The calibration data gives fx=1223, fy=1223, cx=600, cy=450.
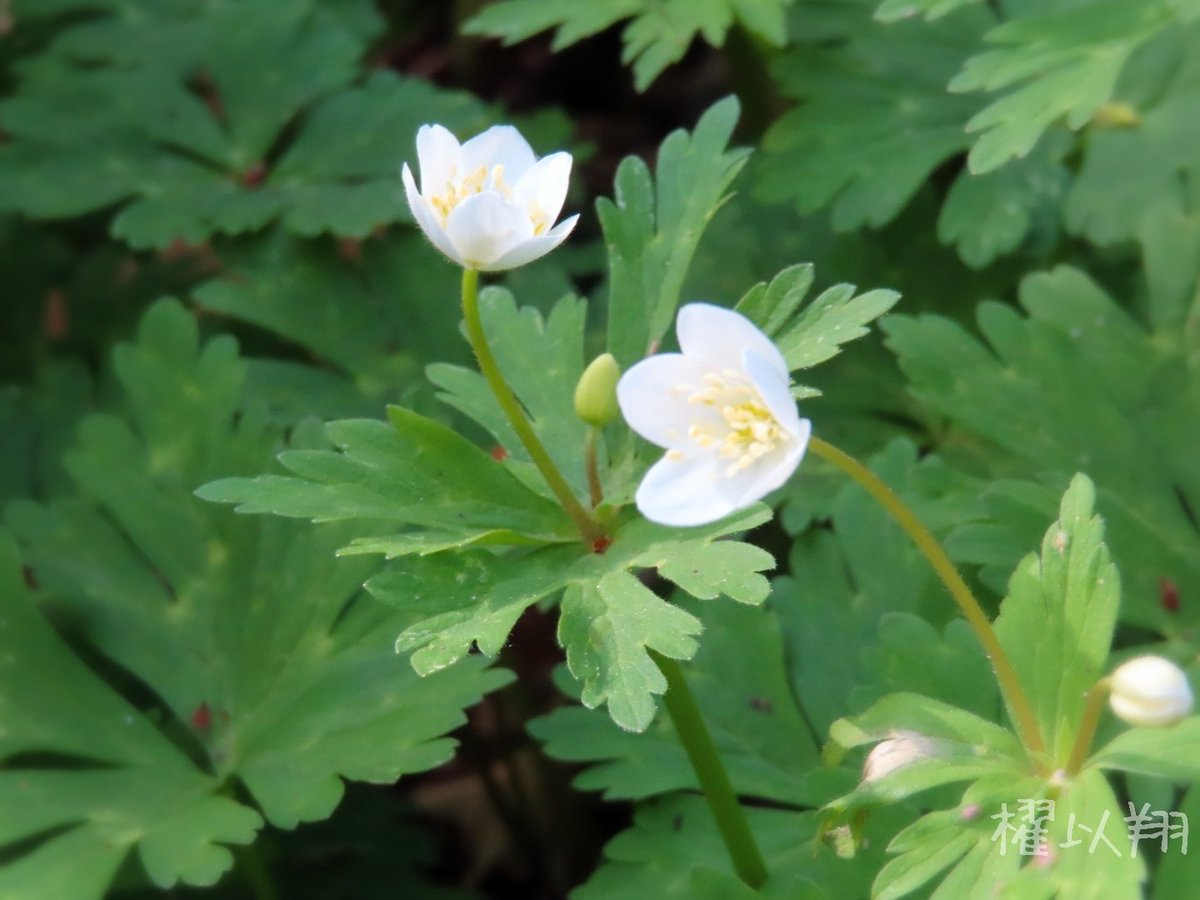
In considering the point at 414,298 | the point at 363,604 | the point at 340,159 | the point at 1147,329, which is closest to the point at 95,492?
the point at 363,604

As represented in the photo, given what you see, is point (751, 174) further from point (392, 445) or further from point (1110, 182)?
point (392, 445)

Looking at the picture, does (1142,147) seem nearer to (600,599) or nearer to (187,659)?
(600,599)

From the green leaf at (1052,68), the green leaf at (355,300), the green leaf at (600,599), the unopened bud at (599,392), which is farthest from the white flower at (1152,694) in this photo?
the green leaf at (355,300)

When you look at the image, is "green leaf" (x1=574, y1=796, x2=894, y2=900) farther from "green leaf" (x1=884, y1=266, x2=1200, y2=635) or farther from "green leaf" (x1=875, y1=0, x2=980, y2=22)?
"green leaf" (x1=875, y1=0, x2=980, y2=22)

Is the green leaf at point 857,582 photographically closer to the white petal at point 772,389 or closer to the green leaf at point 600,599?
the green leaf at point 600,599

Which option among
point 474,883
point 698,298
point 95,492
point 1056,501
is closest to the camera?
point 1056,501

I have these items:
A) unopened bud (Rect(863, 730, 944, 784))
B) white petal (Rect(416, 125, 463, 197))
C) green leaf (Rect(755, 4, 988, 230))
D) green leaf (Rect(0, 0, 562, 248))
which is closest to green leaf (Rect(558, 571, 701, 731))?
unopened bud (Rect(863, 730, 944, 784))
